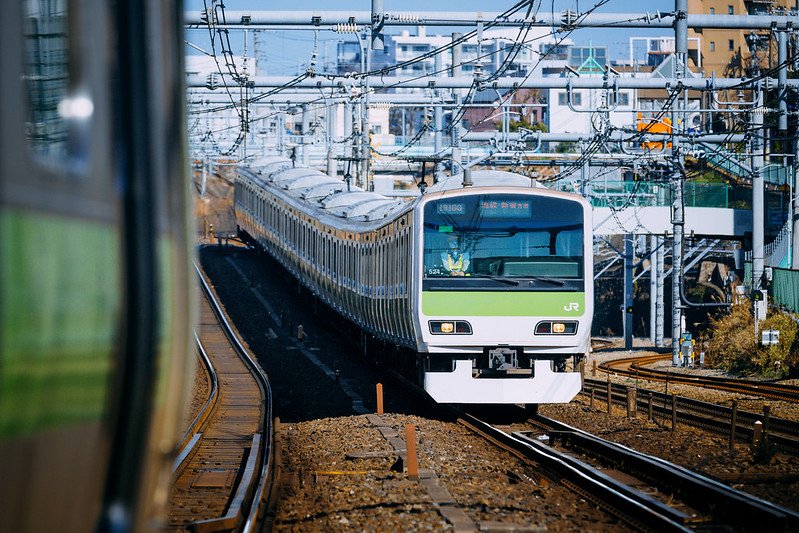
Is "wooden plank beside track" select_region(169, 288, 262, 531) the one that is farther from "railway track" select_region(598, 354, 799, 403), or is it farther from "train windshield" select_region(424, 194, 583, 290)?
"railway track" select_region(598, 354, 799, 403)

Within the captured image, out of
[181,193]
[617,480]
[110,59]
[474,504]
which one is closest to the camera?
[110,59]

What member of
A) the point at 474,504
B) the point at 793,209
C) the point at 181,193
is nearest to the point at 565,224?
the point at 474,504

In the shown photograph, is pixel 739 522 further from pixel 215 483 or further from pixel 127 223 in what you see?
pixel 127 223

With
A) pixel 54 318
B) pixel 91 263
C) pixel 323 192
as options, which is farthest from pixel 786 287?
pixel 54 318

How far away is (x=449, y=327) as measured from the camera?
13633 mm

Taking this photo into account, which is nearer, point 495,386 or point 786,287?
point 495,386

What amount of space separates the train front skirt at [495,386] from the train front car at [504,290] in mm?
12

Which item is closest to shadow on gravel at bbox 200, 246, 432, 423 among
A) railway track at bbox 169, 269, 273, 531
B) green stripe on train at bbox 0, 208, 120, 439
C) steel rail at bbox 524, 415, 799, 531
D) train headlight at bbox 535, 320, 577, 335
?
railway track at bbox 169, 269, 273, 531

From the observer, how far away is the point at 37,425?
242 centimetres

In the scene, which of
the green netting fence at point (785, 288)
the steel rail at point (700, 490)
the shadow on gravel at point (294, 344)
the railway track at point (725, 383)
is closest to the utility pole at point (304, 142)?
the shadow on gravel at point (294, 344)

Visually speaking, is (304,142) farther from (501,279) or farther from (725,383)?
(501,279)

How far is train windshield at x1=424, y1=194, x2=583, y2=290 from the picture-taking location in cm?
1357

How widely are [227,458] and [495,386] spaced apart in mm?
3527

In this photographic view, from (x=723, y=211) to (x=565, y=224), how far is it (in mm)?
24150
